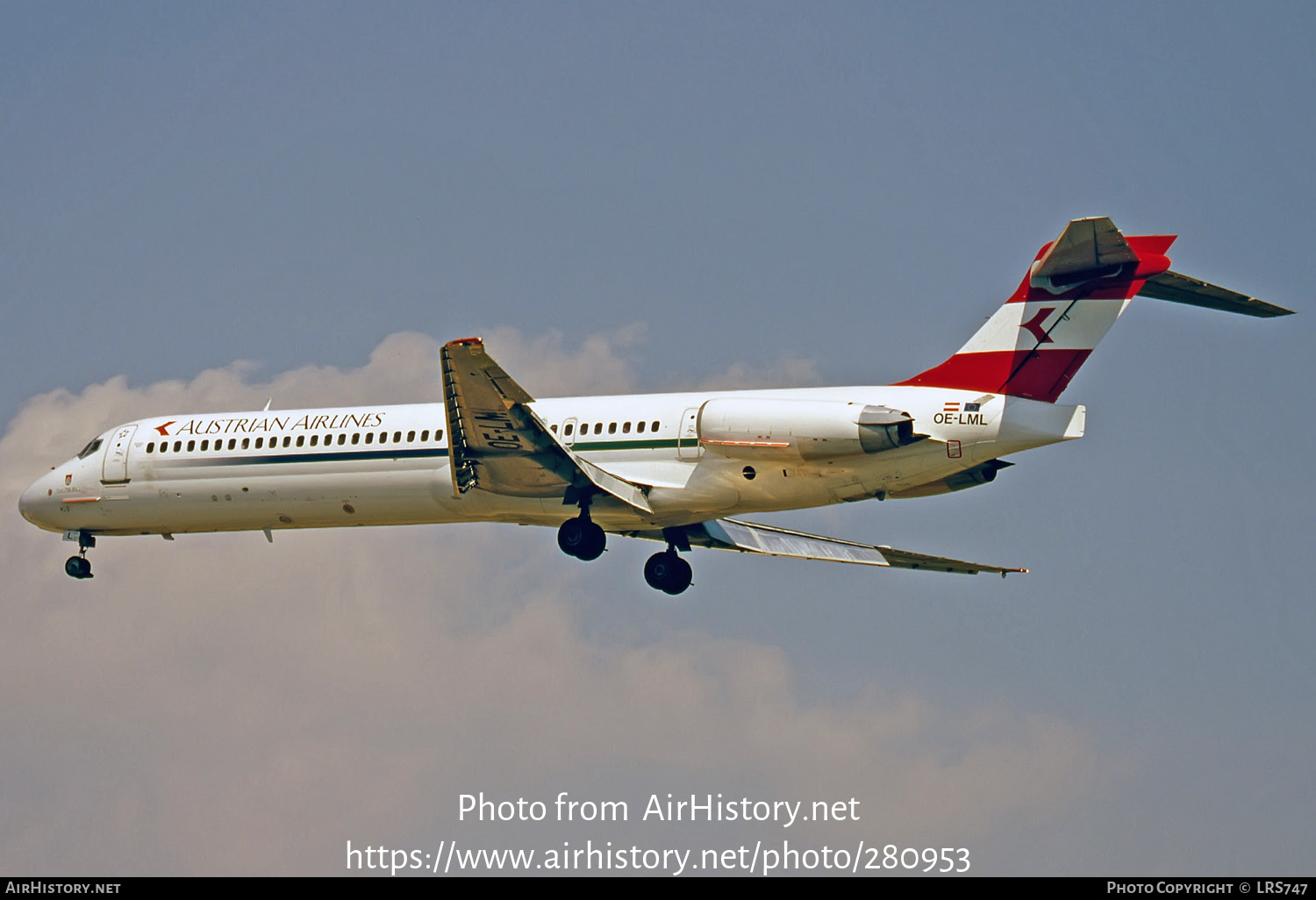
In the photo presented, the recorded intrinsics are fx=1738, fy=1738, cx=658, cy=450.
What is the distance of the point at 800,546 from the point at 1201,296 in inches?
389

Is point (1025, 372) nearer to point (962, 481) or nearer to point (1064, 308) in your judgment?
point (1064, 308)

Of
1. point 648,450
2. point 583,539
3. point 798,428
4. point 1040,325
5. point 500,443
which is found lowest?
point 583,539

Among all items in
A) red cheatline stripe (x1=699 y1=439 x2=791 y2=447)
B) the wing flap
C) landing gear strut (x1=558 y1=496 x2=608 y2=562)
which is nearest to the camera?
the wing flap

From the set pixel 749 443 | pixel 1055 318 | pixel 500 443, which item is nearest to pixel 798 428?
pixel 749 443

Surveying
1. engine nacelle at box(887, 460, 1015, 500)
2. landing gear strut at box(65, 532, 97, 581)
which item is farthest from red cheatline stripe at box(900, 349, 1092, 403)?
landing gear strut at box(65, 532, 97, 581)

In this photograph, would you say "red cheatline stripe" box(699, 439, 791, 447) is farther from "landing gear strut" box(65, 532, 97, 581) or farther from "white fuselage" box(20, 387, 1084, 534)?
"landing gear strut" box(65, 532, 97, 581)

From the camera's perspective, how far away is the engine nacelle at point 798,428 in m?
26.0

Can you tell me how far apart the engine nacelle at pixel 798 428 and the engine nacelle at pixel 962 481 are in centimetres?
148

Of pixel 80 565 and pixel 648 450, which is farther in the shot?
pixel 80 565

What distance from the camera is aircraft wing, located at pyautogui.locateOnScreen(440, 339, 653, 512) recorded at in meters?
26.5

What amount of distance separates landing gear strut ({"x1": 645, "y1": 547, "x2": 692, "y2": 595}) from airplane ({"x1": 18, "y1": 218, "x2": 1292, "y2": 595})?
0.03m

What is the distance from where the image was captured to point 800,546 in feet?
108

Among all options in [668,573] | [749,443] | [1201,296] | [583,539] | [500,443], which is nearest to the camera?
[1201,296]
